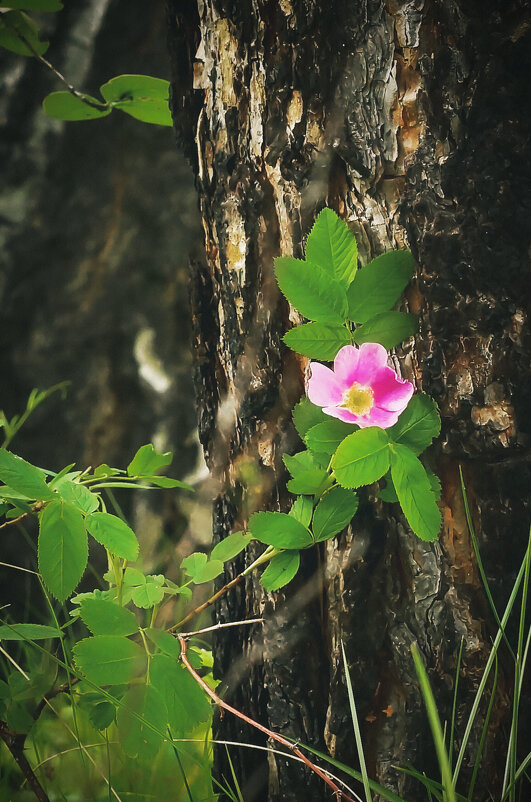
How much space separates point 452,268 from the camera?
0.59m

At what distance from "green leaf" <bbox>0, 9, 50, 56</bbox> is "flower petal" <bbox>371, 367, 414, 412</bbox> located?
613 millimetres

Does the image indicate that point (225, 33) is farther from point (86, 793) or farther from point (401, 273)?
point (86, 793)

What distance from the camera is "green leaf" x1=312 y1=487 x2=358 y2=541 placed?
0.60 meters

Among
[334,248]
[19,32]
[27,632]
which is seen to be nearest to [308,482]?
[334,248]

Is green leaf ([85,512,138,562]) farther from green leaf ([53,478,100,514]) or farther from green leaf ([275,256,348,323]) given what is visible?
green leaf ([275,256,348,323])

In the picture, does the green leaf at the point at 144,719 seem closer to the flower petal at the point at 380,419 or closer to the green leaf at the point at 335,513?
the green leaf at the point at 335,513

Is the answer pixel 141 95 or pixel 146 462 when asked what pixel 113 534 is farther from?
pixel 141 95

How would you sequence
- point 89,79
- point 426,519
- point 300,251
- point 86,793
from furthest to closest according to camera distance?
point 89,79 < point 86,793 < point 300,251 < point 426,519

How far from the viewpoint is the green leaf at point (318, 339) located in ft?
1.93

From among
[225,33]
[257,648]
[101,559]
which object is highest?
[225,33]

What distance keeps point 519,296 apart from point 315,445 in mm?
257

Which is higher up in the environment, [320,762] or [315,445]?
[315,445]

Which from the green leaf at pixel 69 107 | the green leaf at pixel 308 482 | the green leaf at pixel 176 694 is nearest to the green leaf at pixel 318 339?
the green leaf at pixel 308 482

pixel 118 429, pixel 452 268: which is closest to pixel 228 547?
pixel 452 268
